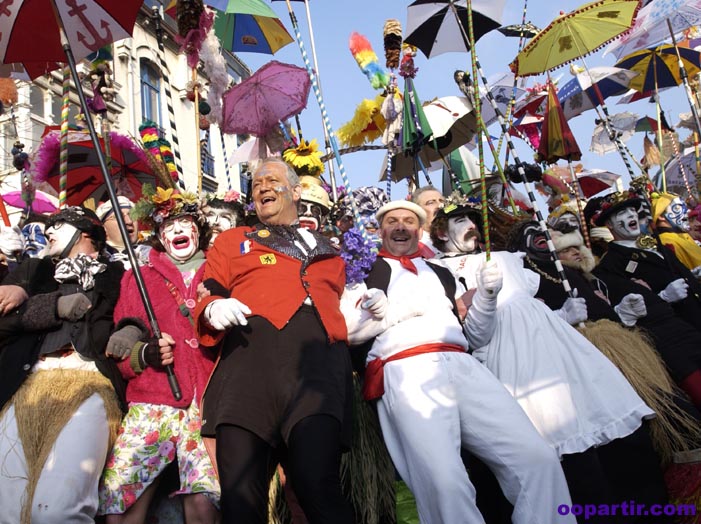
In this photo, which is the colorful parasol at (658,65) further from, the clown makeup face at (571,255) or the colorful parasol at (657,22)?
the clown makeup face at (571,255)

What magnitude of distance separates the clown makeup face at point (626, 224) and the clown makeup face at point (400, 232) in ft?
8.11

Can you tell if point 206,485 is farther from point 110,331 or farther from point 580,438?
point 580,438

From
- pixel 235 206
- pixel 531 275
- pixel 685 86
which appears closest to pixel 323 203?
pixel 235 206

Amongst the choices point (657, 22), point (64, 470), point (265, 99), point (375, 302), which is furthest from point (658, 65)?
point (64, 470)

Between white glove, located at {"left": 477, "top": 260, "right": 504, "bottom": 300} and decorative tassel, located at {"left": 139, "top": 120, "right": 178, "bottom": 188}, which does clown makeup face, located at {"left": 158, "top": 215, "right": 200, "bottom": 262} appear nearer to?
decorative tassel, located at {"left": 139, "top": 120, "right": 178, "bottom": 188}

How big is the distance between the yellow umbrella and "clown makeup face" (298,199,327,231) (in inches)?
120

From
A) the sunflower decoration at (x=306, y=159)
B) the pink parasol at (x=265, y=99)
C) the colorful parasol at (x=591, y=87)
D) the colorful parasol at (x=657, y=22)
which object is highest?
the colorful parasol at (x=657, y=22)

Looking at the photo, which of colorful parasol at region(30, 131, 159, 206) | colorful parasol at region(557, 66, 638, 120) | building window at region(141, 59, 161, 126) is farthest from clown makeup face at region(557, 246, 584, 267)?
building window at region(141, 59, 161, 126)

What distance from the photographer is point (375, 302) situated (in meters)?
2.76

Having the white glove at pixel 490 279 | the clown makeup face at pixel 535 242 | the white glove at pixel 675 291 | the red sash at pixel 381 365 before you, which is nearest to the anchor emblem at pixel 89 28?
the red sash at pixel 381 365

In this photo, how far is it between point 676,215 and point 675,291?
2502 mm

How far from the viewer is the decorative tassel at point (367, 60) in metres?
→ 6.75

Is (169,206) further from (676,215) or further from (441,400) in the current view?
(676,215)

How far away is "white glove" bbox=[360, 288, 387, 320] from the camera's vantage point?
276 centimetres
